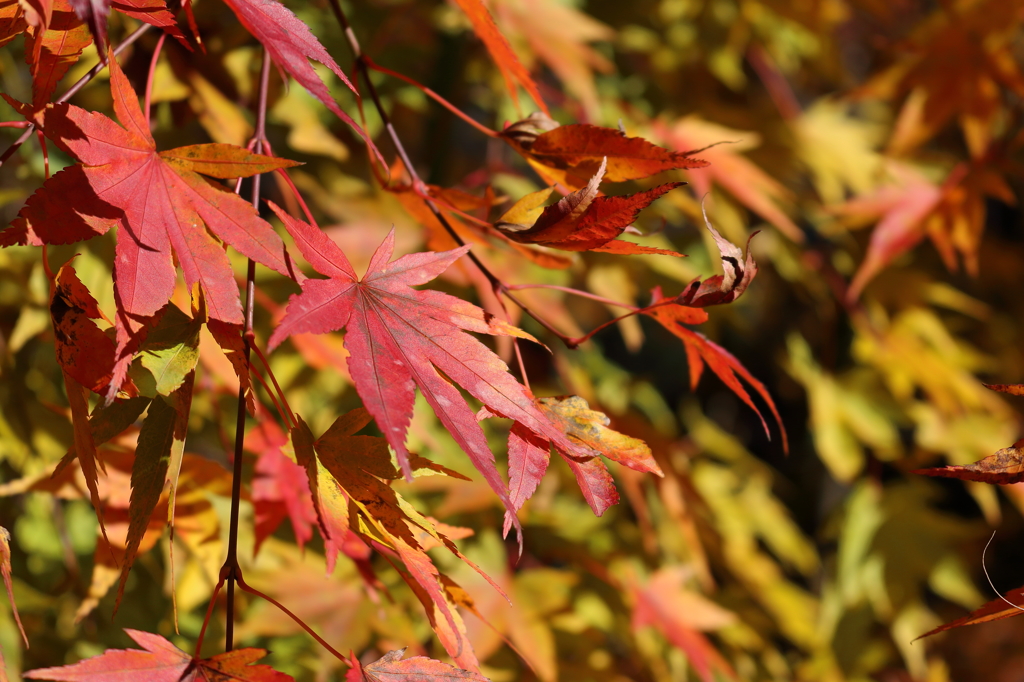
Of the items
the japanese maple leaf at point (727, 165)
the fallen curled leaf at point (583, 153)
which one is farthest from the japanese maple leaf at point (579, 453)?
the japanese maple leaf at point (727, 165)

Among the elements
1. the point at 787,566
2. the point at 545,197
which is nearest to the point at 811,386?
the point at 787,566

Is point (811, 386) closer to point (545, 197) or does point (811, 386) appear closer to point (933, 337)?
point (933, 337)

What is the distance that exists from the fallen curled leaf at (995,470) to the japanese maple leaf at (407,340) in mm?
186

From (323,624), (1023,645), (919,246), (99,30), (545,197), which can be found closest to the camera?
(99,30)

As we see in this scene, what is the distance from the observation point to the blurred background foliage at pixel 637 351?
0.79 m

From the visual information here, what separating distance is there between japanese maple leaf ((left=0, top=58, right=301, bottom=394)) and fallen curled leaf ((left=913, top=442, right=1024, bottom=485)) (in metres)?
0.33

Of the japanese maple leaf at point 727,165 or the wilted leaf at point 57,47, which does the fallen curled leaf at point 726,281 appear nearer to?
the wilted leaf at point 57,47

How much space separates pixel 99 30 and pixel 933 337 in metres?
1.40

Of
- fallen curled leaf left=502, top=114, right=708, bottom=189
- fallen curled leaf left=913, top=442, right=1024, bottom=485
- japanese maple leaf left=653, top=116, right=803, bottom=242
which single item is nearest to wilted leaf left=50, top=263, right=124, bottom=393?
fallen curled leaf left=502, top=114, right=708, bottom=189

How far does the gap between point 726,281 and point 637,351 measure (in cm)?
88

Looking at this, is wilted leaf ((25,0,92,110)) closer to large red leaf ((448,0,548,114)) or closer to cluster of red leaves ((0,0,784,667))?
cluster of red leaves ((0,0,784,667))

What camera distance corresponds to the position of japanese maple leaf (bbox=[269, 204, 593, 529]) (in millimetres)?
339

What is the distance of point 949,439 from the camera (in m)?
1.31

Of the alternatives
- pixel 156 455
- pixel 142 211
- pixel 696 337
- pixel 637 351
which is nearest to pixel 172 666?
pixel 156 455
